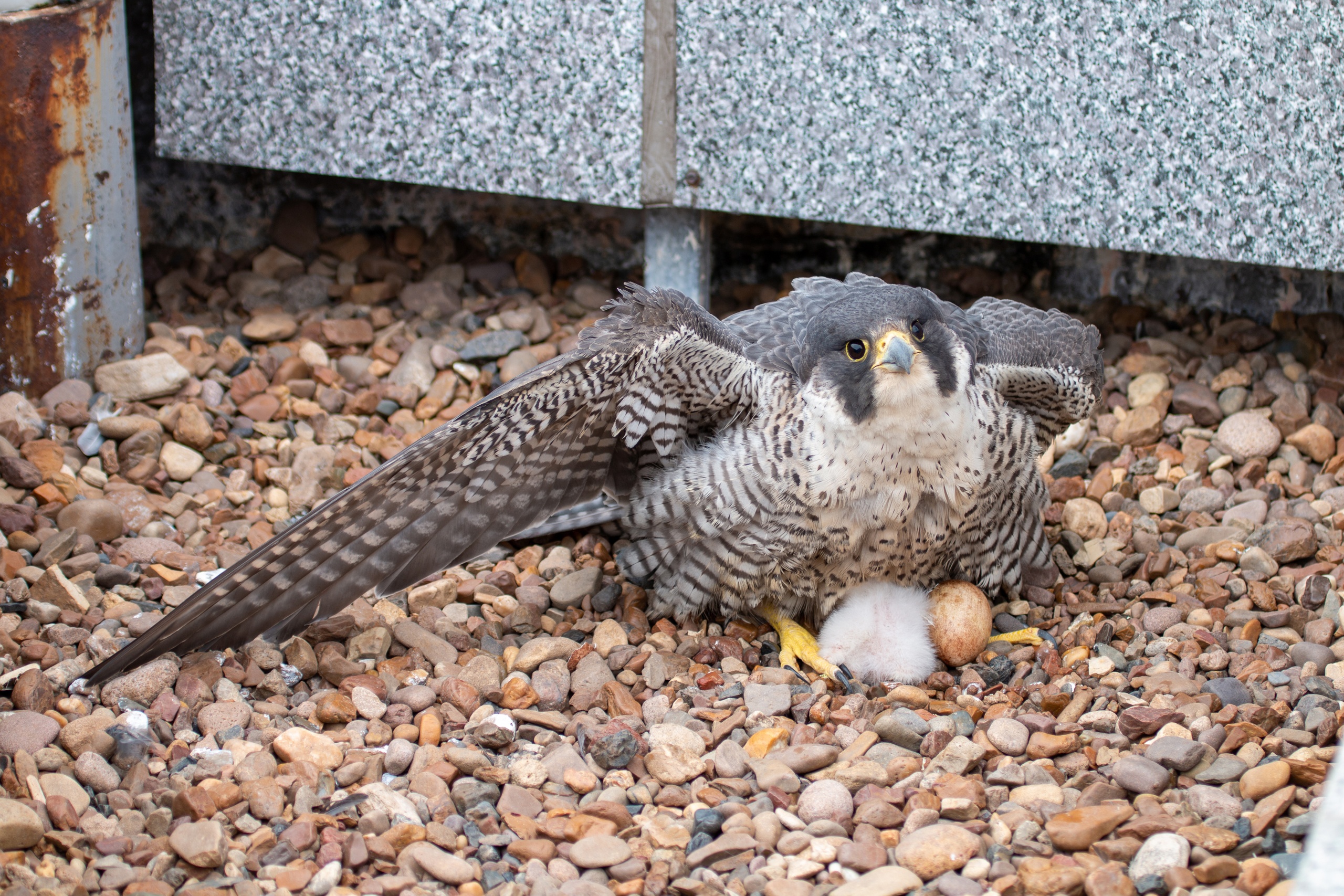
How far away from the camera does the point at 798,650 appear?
9.18 feet

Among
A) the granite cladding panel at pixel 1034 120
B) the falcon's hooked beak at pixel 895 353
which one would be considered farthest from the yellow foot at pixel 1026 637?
the granite cladding panel at pixel 1034 120

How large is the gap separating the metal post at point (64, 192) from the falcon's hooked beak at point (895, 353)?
7.58 feet

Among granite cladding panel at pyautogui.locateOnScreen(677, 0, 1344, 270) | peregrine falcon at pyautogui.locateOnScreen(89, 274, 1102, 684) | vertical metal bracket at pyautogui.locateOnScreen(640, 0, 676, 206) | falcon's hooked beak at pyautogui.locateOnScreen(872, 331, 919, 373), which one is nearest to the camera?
falcon's hooked beak at pyautogui.locateOnScreen(872, 331, 919, 373)

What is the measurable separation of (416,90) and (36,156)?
1.05m

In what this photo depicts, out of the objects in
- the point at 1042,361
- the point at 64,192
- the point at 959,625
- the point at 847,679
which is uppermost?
the point at 64,192

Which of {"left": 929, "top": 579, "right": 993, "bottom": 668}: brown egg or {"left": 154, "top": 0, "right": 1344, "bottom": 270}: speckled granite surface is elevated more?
{"left": 154, "top": 0, "right": 1344, "bottom": 270}: speckled granite surface

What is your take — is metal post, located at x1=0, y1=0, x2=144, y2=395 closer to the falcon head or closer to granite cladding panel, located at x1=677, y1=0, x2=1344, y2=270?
granite cladding panel, located at x1=677, y1=0, x2=1344, y2=270

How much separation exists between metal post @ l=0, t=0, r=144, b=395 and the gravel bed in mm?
127

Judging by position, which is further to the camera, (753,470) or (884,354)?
(753,470)

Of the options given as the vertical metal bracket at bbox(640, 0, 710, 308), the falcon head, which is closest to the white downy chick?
the falcon head

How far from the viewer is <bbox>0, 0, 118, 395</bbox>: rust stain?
3.24 metres

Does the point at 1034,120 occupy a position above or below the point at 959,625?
above

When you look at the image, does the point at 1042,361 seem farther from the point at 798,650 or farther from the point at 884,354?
the point at 798,650

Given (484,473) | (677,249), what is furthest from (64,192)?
(677,249)
